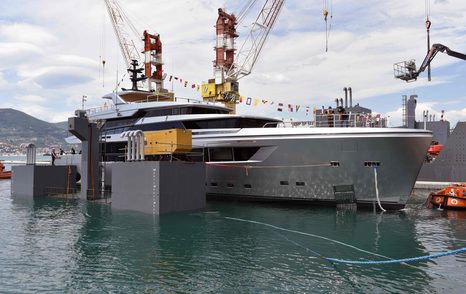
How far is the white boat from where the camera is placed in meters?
20.1

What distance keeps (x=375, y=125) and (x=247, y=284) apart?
15792 millimetres

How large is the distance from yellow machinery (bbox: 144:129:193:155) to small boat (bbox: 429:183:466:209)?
1512 cm

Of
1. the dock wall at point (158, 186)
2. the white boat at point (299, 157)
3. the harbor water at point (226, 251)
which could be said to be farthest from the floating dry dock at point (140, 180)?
the white boat at point (299, 157)

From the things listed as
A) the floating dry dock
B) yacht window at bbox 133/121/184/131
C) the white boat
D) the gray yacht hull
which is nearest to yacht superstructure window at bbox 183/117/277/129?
the white boat

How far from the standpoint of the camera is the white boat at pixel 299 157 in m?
20.1

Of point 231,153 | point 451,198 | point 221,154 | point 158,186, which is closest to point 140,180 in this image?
point 158,186

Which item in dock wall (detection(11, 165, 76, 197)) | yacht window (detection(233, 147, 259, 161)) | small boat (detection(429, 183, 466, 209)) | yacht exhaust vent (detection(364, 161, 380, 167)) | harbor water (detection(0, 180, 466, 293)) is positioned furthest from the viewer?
dock wall (detection(11, 165, 76, 197))

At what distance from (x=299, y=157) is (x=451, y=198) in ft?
31.0

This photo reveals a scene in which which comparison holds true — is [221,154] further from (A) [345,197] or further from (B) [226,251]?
(B) [226,251]

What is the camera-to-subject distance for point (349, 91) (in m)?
51.4

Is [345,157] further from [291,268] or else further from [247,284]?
[247,284]

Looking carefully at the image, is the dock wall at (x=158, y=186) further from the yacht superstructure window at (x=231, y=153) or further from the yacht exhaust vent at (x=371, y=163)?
the yacht exhaust vent at (x=371, y=163)

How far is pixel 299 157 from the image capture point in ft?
70.2

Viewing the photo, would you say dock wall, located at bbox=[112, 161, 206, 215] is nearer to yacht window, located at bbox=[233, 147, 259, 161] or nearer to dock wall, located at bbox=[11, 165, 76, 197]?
yacht window, located at bbox=[233, 147, 259, 161]
